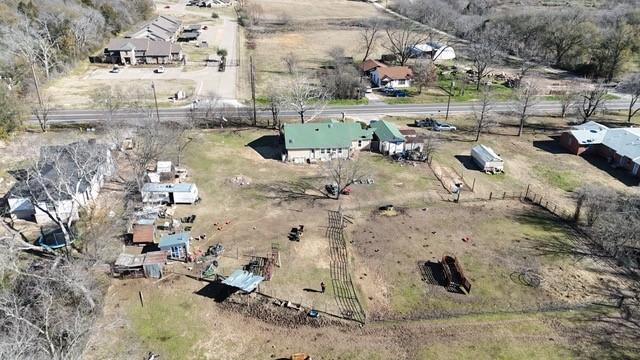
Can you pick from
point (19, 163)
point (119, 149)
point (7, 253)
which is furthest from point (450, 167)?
point (19, 163)

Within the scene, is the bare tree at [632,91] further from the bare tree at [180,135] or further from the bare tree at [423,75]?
the bare tree at [180,135]

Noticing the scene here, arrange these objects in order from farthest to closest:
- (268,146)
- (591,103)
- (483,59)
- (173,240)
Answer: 1. (483,59)
2. (591,103)
3. (268,146)
4. (173,240)

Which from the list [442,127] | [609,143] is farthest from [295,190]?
[609,143]

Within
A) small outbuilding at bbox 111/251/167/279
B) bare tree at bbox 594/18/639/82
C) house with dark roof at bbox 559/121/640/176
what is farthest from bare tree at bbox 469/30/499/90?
small outbuilding at bbox 111/251/167/279

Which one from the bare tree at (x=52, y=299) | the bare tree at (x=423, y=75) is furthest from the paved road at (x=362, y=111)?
the bare tree at (x=52, y=299)

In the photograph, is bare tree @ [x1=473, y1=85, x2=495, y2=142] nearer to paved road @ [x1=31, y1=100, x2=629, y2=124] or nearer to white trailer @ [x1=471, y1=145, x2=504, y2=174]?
paved road @ [x1=31, y1=100, x2=629, y2=124]

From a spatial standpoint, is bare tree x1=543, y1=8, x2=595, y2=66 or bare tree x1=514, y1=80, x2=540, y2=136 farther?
bare tree x1=543, y1=8, x2=595, y2=66

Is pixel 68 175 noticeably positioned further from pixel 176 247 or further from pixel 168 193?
pixel 176 247

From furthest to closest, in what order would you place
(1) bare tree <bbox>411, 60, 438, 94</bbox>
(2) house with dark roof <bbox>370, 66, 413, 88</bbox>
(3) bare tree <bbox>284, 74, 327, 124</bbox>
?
(2) house with dark roof <bbox>370, 66, 413, 88</bbox>
(1) bare tree <bbox>411, 60, 438, 94</bbox>
(3) bare tree <bbox>284, 74, 327, 124</bbox>
